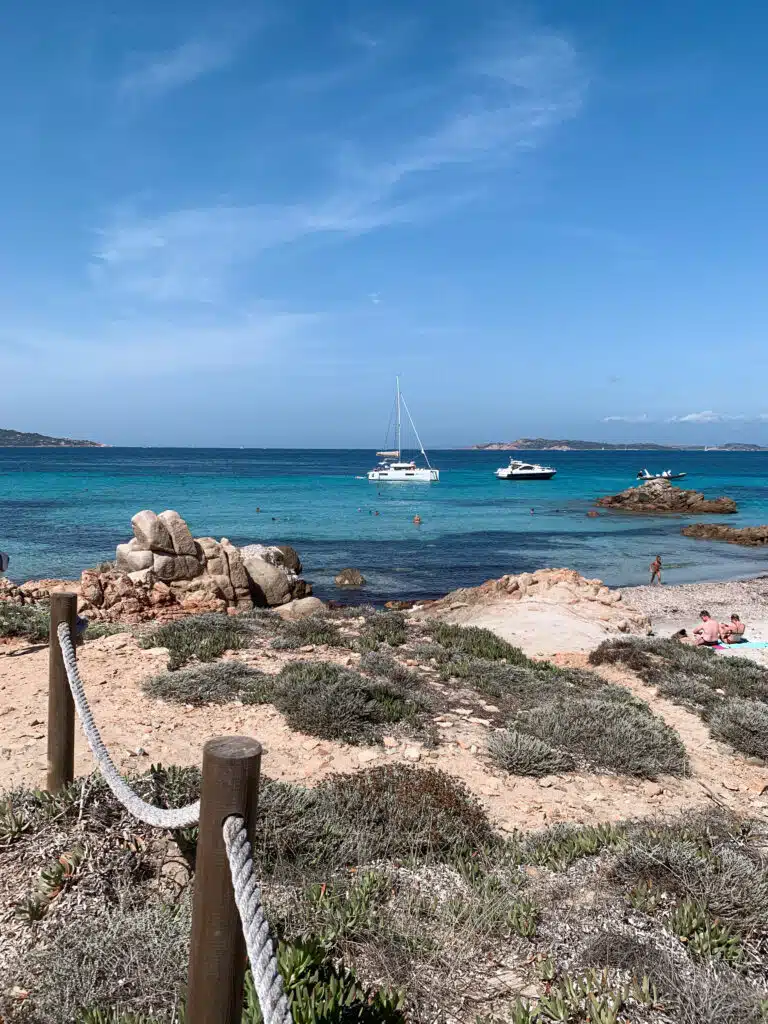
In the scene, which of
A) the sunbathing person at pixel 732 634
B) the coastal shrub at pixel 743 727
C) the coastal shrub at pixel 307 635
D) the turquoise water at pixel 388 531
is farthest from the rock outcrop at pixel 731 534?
the coastal shrub at pixel 307 635

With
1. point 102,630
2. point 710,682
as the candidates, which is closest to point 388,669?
point 102,630

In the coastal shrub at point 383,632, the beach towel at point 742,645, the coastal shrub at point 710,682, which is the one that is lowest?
the beach towel at point 742,645

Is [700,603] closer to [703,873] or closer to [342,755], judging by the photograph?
[342,755]

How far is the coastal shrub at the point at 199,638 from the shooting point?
8.98 metres

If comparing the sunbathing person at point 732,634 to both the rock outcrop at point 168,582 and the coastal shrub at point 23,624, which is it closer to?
the rock outcrop at point 168,582

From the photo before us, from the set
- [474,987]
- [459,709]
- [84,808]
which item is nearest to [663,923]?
[474,987]

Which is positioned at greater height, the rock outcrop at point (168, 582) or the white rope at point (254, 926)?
the white rope at point (254, 926)

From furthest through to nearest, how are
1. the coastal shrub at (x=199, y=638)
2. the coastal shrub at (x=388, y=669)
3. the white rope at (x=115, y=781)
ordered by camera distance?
the coastal shrub at (x=199, y=638) < the coastal shrub at (x=388, y=669) < the white rope at (x=115, y=781)

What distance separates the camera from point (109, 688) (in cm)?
776

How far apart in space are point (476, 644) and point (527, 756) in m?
4.27

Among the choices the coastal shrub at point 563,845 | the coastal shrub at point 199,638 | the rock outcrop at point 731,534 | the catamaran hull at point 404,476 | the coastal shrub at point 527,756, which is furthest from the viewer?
the catamaran hull at point 404,476

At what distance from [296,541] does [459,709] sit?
26.8 m

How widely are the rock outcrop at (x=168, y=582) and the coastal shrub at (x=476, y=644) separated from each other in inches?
187

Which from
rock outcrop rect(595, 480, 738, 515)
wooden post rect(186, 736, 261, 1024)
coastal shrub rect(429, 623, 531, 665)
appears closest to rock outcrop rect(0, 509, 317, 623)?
coastal shrub rect(429, 623, 531, 665)
